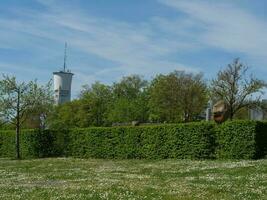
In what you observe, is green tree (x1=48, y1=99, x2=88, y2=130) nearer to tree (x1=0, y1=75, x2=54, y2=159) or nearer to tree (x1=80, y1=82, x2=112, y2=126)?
tree (x1=80, y1=82, x2=112, y2=126)

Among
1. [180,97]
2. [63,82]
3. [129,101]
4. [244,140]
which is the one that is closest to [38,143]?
[244,140]

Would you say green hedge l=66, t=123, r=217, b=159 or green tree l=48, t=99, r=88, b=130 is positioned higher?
green tree l=48, t=99, r=88, b=130

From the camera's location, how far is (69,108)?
107062mm

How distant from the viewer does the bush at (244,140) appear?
34.1m

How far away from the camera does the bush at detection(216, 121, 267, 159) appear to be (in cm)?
3409

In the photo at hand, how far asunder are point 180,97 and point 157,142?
45.7 m

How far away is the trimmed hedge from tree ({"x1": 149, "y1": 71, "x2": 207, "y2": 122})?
111 feet

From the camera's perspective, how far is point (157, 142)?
41031 millimetres

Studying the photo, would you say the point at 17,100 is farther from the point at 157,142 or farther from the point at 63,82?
the point at 63,82

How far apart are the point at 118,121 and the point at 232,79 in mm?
28035

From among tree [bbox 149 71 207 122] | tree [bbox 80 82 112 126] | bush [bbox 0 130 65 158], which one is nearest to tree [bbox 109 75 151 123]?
tree [bbox 80 82 112 126]

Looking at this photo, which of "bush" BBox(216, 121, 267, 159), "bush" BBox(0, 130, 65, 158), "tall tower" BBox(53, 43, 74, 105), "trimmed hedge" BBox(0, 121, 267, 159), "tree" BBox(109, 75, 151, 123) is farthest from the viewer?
"tall tower" BBox(53, 43, 74, 105)

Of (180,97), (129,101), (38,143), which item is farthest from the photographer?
(129,101)

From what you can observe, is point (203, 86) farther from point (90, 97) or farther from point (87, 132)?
point (87, 132)
